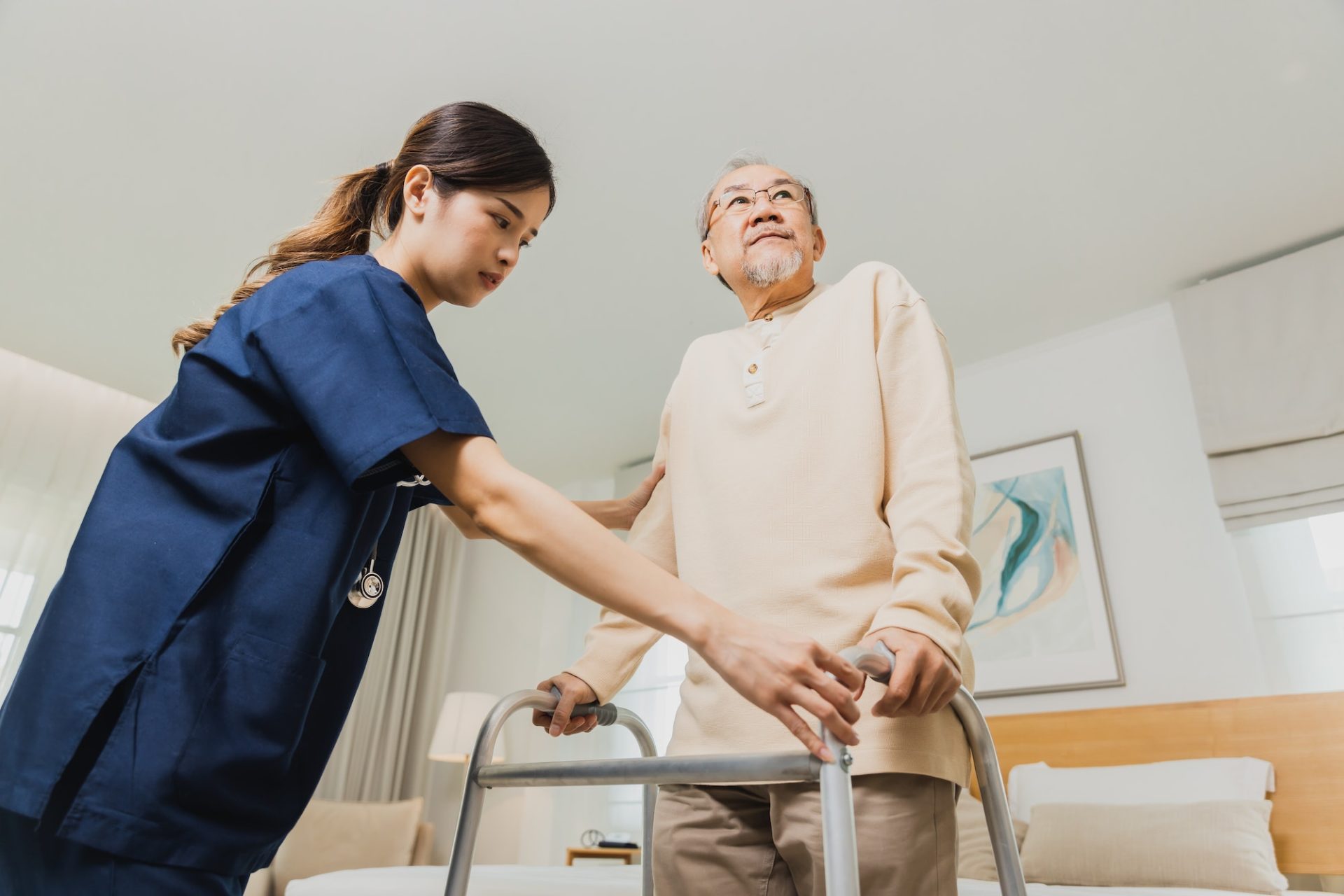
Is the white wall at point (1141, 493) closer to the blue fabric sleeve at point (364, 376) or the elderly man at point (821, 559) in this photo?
the elderly man at point (821, 559)

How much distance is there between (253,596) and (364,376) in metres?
0.22

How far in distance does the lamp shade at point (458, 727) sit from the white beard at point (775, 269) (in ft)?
13.6

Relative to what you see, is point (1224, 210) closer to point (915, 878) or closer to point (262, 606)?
point (915, 878)

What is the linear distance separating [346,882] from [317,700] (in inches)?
70.0

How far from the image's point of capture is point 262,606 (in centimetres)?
75

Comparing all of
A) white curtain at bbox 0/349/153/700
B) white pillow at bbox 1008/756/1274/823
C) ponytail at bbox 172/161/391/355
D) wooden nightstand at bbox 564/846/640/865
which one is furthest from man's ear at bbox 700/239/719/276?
white curtain at bbox 0/349/153/700

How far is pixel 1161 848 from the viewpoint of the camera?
2.49 metres

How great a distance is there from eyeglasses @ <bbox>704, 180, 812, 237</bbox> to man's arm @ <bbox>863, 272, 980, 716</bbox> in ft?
1.32

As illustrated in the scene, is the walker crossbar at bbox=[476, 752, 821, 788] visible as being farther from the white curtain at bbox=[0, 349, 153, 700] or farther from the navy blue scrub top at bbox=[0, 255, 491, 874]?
the white curtain at bbox=[0, 349, 153, 700]

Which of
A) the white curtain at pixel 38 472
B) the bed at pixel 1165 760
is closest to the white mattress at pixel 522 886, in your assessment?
the bed at pixel 1165 760

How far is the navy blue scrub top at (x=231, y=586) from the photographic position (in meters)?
0.68

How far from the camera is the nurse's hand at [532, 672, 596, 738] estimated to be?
4.07 feet

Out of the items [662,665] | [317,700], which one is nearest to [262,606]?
[317,700]

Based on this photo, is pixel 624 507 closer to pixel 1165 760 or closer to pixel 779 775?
pixel 779 775
